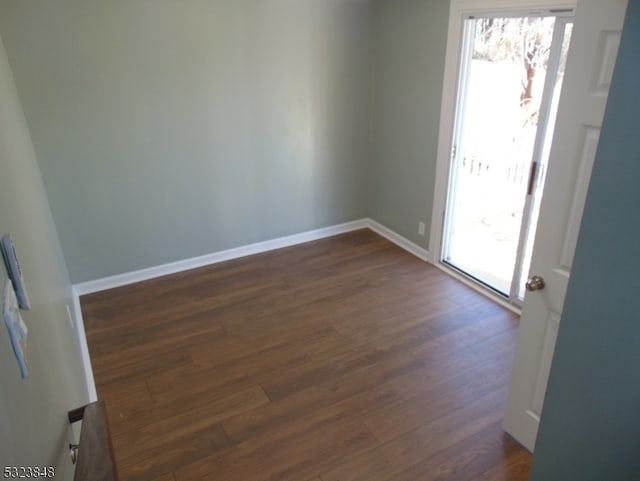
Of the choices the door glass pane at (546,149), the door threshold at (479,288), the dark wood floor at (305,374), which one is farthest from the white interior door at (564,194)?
the door threshold at (479,288)

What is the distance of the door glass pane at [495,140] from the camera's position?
3350mm

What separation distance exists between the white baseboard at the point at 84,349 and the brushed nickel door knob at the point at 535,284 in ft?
7.80

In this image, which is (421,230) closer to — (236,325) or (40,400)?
(236,325)

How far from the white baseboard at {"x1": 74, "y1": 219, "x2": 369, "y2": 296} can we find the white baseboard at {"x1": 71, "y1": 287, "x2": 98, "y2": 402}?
0.19 meters

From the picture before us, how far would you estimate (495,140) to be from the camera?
13.5ft

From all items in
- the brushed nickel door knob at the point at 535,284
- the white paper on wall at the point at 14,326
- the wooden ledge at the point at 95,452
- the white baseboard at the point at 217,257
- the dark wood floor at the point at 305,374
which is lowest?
the dark wood floor at the point at 305,374

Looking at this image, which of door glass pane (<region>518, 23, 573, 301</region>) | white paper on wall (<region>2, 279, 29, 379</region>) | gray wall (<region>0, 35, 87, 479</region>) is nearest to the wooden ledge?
gray wall (<region>0, 35, 87, 479</region>)

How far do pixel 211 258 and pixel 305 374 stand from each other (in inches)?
70.1

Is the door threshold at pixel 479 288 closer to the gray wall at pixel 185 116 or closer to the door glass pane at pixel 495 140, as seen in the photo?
the door glass pane at pixel 495 140

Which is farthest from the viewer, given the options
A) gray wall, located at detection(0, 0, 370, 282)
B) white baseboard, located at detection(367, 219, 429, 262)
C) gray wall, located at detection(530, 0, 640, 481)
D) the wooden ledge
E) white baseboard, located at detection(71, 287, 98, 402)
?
white baseboard, located at detection(367, 219, 429, 262)

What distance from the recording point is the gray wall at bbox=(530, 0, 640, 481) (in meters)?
1.09

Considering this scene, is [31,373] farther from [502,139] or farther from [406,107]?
[502,139]

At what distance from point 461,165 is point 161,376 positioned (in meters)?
2.74

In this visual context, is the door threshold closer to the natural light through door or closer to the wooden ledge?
the natural light through door
